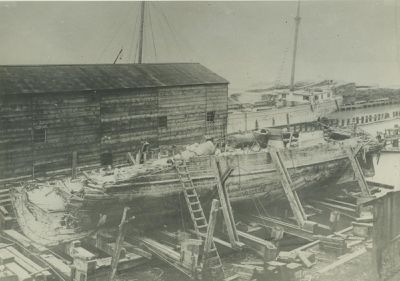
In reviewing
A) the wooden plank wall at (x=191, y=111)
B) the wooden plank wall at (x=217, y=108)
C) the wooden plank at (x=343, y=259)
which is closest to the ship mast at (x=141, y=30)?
the wooden plank wall at (x=191, y=111)

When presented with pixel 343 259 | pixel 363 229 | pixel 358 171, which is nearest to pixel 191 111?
pixel 358 171

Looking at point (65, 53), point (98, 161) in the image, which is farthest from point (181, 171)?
point (65, 53)

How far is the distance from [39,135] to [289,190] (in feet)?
32.7

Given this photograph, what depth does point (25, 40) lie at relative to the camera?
1553 cm

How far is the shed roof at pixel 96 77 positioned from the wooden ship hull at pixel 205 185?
579cm

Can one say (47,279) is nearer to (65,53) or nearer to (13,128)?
(13,128)

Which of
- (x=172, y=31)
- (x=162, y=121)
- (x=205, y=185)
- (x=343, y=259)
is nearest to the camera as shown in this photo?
(x=343, y=259)

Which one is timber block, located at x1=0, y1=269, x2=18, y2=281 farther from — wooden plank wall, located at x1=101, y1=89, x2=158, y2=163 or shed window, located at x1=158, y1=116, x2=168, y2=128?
shed window, located at x1=158, y1=116, x2=168, y2=128

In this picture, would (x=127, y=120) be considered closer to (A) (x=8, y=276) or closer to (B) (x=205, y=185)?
(B) (x=205, y=185)

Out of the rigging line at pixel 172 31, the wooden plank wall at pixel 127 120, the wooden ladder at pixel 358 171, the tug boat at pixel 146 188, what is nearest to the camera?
the tug boat at pixel 146 188

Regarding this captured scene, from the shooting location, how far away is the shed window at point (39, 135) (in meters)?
16.1

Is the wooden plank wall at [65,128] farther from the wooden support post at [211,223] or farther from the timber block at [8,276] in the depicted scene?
the wooden support post at [211,223]

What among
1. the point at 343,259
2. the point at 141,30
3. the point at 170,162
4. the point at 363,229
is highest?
the point at 141,30

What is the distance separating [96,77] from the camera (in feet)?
60.6
